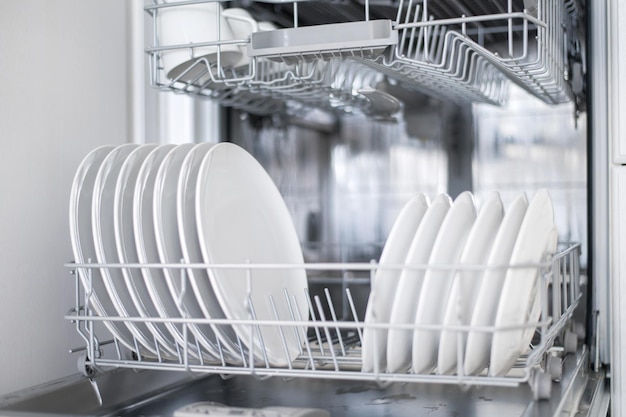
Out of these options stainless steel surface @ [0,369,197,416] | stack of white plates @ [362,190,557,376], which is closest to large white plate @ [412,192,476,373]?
stack of white plates @ [362,190,557,376]

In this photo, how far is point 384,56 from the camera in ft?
3.16

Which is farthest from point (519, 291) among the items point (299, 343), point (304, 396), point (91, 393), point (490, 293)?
point (91, 393)

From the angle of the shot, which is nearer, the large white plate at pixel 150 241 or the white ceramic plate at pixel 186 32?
the large white plate at pixel 150 241

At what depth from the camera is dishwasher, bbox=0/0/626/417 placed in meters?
0.72

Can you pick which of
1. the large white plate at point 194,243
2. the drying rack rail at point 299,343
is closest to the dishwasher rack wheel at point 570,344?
the drying rack rail at point 299,343

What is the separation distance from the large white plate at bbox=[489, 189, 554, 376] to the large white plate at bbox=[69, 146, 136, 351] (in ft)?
1.28

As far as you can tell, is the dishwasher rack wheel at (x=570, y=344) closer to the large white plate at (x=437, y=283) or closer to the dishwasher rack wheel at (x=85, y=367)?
the large white plate at (x=437, y=283)

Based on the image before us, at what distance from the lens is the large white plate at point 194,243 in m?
0.77

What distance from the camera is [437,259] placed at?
698 millimetres

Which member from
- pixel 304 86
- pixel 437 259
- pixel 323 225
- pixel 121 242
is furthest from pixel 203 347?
pixel 323 225

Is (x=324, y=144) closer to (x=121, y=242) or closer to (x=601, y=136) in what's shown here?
(x=601, y=136)

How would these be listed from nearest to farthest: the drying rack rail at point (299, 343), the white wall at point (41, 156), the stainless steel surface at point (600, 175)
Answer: the drying rack rail at point (299, 343), the white wall at point (41, 156), the stainless steel surface at point (600, 175)

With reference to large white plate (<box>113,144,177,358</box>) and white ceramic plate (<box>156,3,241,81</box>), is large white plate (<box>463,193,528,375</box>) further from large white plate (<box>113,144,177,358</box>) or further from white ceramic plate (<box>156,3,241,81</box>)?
white ceramic plate (<box>156,3,241,81</box>)

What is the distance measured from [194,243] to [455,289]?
1.00ft
